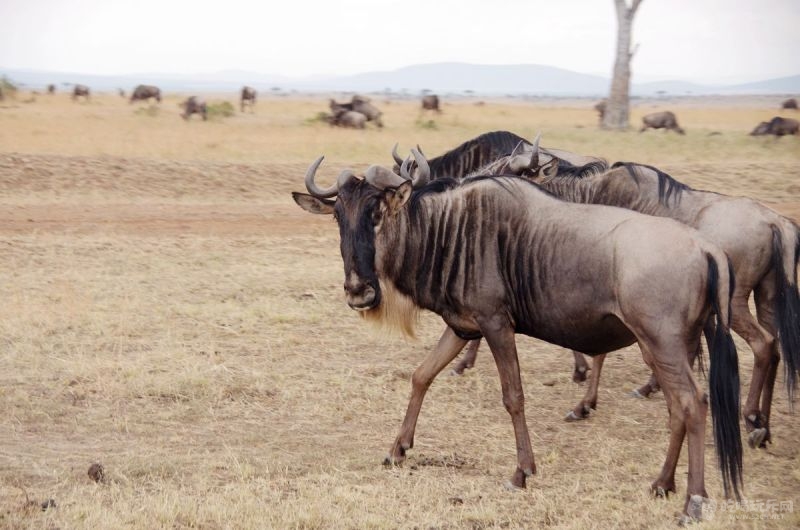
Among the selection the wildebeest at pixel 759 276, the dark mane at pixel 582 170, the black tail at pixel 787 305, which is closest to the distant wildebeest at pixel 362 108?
the dark mane at pixel 582 170

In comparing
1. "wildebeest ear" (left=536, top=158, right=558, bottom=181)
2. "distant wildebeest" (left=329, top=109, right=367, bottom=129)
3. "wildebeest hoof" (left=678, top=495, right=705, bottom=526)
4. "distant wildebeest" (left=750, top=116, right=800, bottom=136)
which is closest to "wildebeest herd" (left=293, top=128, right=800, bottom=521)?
"wildebeest hoof" (left=678, top=495, right=705, bottom=526)

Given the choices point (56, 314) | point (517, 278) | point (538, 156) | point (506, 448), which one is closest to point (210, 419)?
point (506, 448)

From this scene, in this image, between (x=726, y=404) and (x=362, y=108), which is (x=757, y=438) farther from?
(x=362, y=108)

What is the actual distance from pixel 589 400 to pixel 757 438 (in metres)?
1.09

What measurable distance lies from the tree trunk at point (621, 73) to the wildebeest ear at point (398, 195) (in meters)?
23.1

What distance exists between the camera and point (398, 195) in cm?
525

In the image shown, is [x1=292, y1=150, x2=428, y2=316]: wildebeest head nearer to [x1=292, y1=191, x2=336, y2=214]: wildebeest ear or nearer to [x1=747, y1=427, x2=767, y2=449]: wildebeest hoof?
[x1=292, y1=191, x2=336, y2=214]: wildebeest ear

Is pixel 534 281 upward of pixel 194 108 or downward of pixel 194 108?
upward

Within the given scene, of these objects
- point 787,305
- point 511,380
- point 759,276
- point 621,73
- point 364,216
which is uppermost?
point 621,73

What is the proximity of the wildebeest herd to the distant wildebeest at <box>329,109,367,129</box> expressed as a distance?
2125 cm

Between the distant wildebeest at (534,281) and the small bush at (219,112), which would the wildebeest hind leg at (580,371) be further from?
the small bush at (219,112)

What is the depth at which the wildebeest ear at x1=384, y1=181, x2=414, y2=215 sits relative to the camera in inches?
205

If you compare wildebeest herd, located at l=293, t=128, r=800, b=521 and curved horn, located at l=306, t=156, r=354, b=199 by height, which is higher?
curved horn, located at l=306, t=156, r=354, b=199

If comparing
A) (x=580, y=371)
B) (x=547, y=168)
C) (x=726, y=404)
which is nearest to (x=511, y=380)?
(x=726, y=404)
